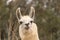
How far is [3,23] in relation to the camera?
1433cm

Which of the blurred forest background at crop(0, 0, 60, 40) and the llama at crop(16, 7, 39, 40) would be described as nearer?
the llama at crop(16, 7, 39, 40)

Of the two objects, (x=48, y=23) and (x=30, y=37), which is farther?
(x=48, y=23)

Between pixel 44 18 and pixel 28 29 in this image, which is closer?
pixel 28 29

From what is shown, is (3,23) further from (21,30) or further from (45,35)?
(21,30)

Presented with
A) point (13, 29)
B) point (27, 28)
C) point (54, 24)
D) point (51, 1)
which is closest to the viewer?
point (27, 28)

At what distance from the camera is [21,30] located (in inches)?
204

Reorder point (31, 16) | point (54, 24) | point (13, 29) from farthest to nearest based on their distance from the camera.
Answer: point (54, 24)
point (13, 29)
point (31, 16)

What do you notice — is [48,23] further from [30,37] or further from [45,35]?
[30,37]

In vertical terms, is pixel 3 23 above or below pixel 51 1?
below

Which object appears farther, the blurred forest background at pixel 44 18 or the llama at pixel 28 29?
the blurred forest background at pixel 44 18

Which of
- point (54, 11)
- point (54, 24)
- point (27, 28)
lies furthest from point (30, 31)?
point (54, 11)

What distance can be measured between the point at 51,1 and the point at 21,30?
10.3 meters

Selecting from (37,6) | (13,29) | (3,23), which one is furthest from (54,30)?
(13,29)

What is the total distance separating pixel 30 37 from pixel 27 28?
0.93 feet
